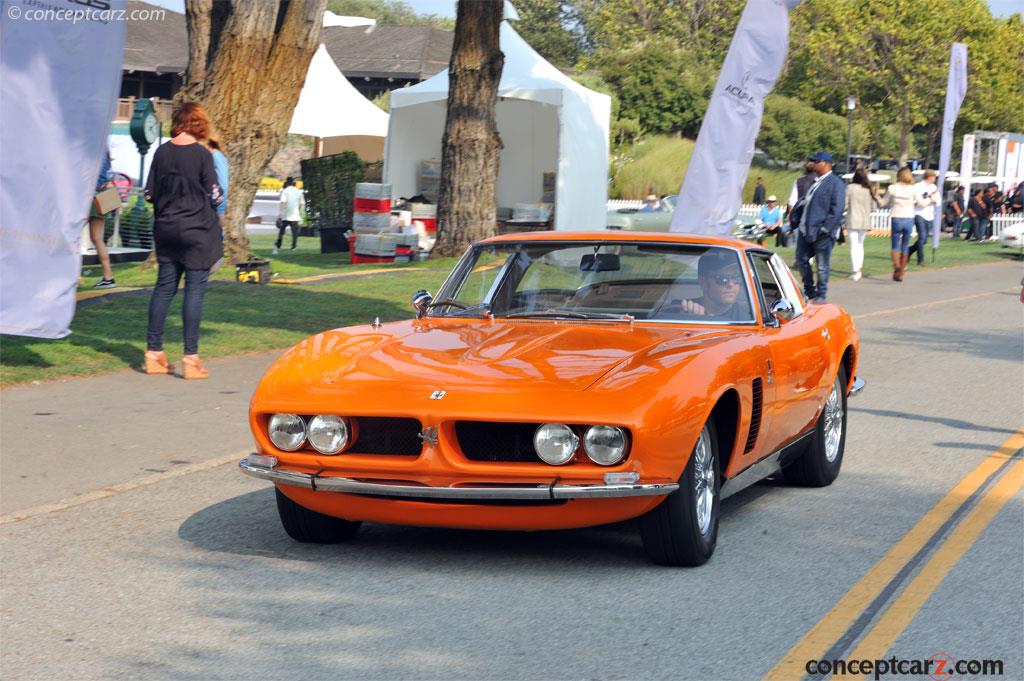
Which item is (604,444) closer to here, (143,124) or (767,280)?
(767,280)

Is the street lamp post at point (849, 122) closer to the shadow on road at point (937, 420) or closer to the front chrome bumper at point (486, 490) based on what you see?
the shadow on road at point (937, 420)

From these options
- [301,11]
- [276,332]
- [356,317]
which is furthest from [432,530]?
[301,11]

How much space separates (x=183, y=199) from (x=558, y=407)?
599 centimetres

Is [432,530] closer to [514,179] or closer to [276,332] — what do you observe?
[276,332]

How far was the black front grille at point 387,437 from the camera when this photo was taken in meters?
5.63

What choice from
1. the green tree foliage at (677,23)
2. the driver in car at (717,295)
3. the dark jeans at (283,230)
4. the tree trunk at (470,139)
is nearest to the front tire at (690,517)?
the driver in car at (717,295)

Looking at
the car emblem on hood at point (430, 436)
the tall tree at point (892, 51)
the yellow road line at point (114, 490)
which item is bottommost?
the yellow road line at point (114, 490)

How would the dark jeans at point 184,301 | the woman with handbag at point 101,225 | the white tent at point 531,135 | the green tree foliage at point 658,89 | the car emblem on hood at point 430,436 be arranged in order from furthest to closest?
the green tree foliage at point 658,89 → the white tent at point 531,135 → the woman with handbag at point 101,225 → the dark jeans at point 184,301 → the car emblem on hood at point 430,436

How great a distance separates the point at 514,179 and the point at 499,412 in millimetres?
26511

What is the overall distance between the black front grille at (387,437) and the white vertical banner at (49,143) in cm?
550

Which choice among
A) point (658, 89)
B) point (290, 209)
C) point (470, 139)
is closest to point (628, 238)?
point (470, 139)

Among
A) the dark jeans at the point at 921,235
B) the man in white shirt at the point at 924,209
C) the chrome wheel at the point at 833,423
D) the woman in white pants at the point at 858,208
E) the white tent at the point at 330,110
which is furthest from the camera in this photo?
the white tent at the point at 330,110

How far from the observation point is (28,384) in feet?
34.6

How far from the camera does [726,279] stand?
711 cm
